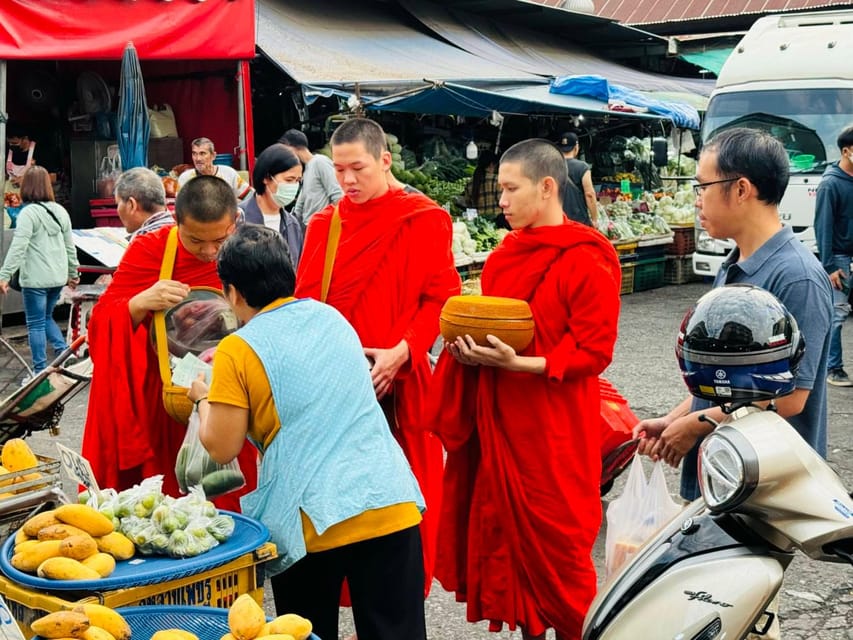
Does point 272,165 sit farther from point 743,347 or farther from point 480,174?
point 480,174

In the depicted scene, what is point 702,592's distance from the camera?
2.29 meters

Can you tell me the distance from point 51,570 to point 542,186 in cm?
198

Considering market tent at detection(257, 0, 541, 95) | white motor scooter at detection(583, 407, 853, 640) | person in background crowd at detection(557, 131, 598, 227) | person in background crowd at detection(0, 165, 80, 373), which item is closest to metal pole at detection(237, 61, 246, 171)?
market tent at detection(257, 0, 541, 95)

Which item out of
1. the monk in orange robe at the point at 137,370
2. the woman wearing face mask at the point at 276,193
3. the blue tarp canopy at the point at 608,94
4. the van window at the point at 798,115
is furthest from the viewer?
the blue tarp canopy at the point at 608,94

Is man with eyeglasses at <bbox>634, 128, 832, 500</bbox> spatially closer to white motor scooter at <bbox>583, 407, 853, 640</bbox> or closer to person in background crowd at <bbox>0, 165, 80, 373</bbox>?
white motor scooter at <bbox>583, 407, 853, 640</bbox>

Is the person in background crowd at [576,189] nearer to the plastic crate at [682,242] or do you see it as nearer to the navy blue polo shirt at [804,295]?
the plastic crate at [682,242]

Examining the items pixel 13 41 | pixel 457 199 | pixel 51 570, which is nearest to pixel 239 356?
pixel 51 570

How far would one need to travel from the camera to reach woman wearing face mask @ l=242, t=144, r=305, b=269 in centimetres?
521

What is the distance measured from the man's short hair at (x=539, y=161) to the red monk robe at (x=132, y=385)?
1.14 meters

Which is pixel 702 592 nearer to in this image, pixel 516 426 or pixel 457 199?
pixel 516 426

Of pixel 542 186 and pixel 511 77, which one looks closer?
pixel 542 186

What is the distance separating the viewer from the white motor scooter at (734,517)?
6.92ft

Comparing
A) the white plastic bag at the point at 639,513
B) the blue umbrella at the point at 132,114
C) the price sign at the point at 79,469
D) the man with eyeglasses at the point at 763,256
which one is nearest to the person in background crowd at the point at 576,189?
the blue umbrella at the point at 132,114

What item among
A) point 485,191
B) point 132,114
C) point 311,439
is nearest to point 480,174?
point 485,191
